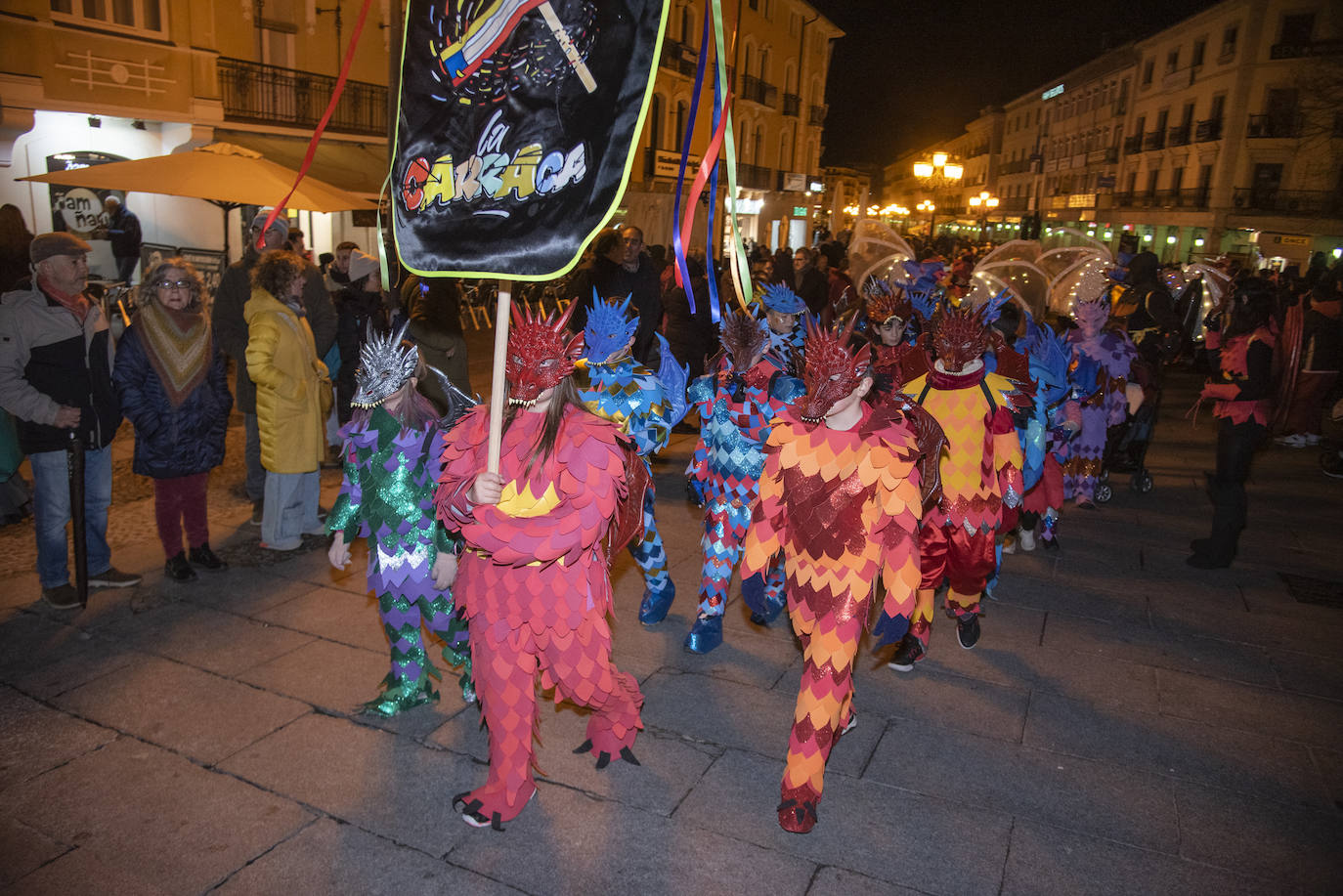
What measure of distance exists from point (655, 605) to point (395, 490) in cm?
199

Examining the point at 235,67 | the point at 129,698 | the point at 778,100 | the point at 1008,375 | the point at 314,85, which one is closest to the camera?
the point at 129,698

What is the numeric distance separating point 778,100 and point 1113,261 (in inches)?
1323

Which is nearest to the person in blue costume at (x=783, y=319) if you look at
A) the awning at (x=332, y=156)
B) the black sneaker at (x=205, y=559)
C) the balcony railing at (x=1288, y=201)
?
the black sneaker at (x=205, y=559)

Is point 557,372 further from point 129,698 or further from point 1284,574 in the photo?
point 1284,574

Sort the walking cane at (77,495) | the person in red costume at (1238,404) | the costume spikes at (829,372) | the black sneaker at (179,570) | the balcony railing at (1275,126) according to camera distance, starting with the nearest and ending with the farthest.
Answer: the costume spikes at (829,372)
the walking cane at (77,495)
the black sneaker at (179,570)
the person in red costume at (1238,404)
the balcony railing at (1275,126)

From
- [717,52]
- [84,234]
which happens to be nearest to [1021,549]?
[717,52]

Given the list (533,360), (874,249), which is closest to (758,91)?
(874,249)

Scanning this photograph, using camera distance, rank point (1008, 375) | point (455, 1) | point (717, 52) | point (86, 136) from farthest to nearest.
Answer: point (86, 136)
point (1008, 375)
point (455, 1)
point (717, 52)

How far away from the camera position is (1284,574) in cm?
677

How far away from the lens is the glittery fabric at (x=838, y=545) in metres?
3.36

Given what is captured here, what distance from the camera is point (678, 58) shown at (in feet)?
99.1

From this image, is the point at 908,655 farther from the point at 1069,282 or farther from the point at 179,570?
the point at 1069,282

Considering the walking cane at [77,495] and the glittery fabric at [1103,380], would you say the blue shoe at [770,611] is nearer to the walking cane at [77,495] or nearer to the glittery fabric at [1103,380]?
the walking cane at [77,495]

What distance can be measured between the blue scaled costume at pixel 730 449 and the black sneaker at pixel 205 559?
323 cm
